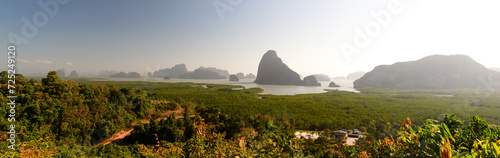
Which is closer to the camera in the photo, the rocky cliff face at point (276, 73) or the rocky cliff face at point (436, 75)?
the rocky cliff face at point (436, 75)

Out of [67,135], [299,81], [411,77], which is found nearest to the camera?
[67,135]

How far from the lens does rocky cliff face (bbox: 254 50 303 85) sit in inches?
5650

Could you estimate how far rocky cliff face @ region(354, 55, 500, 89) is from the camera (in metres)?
107

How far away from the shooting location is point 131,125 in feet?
50.1

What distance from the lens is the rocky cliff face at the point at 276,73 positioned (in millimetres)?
143500

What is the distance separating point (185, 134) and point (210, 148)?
1171cm

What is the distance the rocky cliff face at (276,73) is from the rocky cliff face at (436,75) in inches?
1927

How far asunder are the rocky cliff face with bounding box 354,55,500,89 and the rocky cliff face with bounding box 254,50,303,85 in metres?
49.0

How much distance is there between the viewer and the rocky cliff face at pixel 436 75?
352 feet

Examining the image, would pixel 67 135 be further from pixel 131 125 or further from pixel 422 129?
pixel 422 129

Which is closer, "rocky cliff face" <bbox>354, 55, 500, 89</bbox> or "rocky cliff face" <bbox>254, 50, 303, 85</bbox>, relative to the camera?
"rocky cliff face" <bbox>354, 55, 500, 89</bbox>

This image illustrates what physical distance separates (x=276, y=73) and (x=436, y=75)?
10380 cm

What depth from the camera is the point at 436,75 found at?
11131 cm

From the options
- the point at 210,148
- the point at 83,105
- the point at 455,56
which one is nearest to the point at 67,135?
the point at 83,105
